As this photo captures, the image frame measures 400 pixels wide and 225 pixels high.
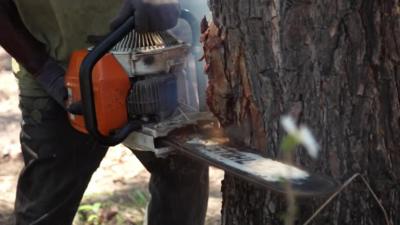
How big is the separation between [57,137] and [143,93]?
0.61 metres

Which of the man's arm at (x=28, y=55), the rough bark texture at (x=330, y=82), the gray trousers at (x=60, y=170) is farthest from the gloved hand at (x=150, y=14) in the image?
the gray trousers at (x=60, y=170)

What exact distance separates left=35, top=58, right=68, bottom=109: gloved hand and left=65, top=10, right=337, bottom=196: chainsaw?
3.3 inches

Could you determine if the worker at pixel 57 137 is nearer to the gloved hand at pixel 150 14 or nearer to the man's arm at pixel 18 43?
the man's arm at pixel 18 43

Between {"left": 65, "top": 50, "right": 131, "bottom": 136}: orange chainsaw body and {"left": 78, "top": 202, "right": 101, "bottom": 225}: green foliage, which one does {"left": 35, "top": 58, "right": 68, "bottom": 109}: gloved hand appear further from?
{"left": 78, "top": 202, "right": 101, "bottom": 225}: green foliage

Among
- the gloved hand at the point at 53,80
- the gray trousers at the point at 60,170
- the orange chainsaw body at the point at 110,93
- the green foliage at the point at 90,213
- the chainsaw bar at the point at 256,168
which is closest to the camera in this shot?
the chainsaw bar at the point at 256,168

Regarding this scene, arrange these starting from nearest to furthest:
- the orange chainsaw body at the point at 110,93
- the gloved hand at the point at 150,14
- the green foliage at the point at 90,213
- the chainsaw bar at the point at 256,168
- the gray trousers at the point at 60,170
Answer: the chainsaw bar at the point at 256,168 < the gloved hand at the point at 150,14 < the orange chainsaw body at the point at 110,93 < the gray trousers at the point at 60,170 < the green foliage at the point at 90,213

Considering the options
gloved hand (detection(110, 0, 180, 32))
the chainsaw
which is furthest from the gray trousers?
gloved hand (detection(110, 0, 180, 32))

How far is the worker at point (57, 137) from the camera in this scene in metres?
2.71

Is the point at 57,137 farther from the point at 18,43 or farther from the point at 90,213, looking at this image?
the point at 90,213

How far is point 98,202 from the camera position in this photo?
3.91 meters

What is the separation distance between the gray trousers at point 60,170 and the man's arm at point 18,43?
18 centimetres

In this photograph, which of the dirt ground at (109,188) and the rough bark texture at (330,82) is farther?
the dirt ground at (109,188)

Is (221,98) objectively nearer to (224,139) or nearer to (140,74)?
A: (224,139)

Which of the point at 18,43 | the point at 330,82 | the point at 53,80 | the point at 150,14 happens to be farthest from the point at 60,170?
the point at 330,82
